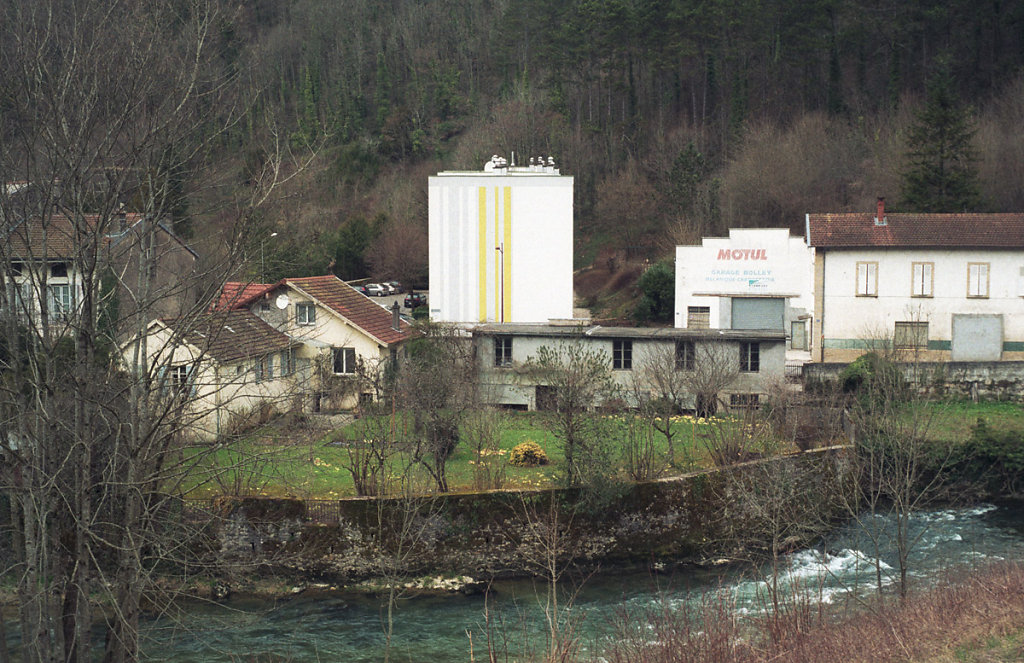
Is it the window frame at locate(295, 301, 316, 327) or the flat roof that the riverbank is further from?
the window frame at locate(295, 301, 316, 327)

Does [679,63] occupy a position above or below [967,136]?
above

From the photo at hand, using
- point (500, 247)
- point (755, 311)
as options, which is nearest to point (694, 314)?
point (755, 311)

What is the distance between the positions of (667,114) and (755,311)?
27243 millimetres

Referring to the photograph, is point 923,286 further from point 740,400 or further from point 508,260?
point 508,260

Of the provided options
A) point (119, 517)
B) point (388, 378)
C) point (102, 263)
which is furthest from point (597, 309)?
point (102, 263)

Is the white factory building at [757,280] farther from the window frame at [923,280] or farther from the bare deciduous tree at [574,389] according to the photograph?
the bare deciduous tree at [574,389]

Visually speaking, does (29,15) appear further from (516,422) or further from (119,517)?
(516,422)

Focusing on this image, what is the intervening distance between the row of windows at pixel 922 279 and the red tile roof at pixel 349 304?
14540 millimetres

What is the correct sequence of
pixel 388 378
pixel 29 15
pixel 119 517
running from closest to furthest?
pixel 29 15, pixel 119 517, pixel 388 378

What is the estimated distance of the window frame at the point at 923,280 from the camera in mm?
31906

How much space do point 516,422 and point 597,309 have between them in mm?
18690

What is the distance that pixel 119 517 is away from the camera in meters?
13.2

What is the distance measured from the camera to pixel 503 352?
30.4 m

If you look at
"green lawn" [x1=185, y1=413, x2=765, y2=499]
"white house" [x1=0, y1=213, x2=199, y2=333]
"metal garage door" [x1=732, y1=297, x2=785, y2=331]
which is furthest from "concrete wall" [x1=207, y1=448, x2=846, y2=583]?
"metal garage door" [x1=732, y1=297, x2=785, y2=331]
